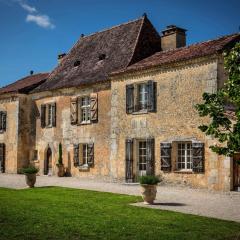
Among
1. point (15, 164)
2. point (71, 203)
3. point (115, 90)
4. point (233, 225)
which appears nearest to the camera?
point (233, 225)

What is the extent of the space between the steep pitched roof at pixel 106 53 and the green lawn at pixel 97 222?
435 inches

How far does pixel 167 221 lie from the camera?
1010cm

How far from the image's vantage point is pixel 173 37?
22.7 m

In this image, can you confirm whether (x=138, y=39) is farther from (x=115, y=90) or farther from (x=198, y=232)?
(x=198, y=232)

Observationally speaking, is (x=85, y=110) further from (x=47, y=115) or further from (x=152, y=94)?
(x=152, y=94)

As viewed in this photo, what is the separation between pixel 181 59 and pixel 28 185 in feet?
28.1

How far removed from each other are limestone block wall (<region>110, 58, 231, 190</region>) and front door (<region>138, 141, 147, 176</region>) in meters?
0.54

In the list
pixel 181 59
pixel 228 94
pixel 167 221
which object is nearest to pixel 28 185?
pixel 181 59

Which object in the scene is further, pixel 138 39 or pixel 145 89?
pixel 138 39

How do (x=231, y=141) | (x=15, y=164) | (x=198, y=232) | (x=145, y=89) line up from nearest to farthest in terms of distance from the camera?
1. (x=231, y=141)
2. (x=198, y=232)
3. (x=145, y=89)
4. (x=15, y=164)

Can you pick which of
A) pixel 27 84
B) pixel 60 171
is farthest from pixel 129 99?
pixel 27 84

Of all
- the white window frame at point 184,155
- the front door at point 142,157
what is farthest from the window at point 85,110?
the white window frame at point 184,155

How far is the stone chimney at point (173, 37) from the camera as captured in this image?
22.6 metres

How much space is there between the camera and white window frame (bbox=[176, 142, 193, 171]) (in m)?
18.4
